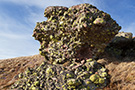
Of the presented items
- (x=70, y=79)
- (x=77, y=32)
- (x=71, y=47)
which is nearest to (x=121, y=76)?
(x=70, y=79)

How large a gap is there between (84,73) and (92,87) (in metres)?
1.26

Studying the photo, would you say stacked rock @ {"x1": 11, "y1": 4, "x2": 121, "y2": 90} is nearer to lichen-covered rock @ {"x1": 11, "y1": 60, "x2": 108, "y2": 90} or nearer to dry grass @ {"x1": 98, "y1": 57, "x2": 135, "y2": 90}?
lichen-covered rock @ {"x1": 11, "y1": 60, "x2": 108, "y2": 90}

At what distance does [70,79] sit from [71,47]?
3825 mm

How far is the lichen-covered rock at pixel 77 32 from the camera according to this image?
1067 cm

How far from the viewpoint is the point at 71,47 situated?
11344mm

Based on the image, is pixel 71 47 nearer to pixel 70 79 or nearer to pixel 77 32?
pixel 77 32

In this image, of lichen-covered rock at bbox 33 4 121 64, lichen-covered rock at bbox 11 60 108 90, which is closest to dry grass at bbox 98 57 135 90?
lichen-covered rock at bbox 11 60 108 90

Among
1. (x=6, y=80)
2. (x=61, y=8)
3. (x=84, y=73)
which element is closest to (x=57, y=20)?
(x=61, y=8)

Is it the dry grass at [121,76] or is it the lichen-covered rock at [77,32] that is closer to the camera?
the dry grass at [121,76]

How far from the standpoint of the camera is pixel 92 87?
27.2 feet

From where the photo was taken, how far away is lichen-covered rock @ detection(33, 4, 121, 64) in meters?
10.7

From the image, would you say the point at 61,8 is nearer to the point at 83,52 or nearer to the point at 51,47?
the point at 51,47

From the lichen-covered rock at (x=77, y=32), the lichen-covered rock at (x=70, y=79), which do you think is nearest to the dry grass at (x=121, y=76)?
the lichen-covered rock at (x=70, y=79)

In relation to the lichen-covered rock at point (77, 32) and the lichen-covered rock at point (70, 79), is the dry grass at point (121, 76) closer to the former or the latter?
the lichen-covered rock at point (70, 79)
